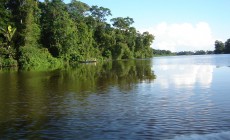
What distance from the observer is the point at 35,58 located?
74938 mm

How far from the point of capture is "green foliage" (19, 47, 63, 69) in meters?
71.6

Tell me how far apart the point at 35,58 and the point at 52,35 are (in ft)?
45.6

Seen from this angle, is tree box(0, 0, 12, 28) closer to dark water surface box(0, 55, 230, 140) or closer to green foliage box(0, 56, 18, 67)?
green foliage box(0, 56, 18, 67)

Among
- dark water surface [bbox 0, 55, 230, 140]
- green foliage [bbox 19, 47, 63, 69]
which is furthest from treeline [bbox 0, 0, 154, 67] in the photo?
dark water surface [bbox 0, 55, 230, 140]

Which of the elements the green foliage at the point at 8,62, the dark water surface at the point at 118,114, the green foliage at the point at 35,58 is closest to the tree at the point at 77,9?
the green foliage at the point at 35,58

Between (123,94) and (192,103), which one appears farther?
(123,94)

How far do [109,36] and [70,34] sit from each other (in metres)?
36.7

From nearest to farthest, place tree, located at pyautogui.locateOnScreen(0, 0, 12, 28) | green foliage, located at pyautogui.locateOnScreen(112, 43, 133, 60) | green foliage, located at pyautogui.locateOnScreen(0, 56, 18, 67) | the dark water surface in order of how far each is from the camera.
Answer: the dark water surface, green foliage, located at pyautogui.locateOnScreen(0, 56, 18, 67), tree, located at pyautogui.locateOnScreen(0, 0, 12, 28), green foliage, located at pyautogui.locateOnScreen(112, 43, 133, 60)

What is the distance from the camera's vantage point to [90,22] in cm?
12212

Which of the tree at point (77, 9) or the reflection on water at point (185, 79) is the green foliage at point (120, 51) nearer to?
the tree at point (77, 9)

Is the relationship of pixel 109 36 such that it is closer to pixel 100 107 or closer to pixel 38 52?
pixel 38 52

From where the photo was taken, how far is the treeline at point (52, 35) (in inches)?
2869

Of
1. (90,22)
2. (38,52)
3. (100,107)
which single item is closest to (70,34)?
(38,52)

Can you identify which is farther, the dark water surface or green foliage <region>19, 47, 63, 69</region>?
green foliage <region>19, 47, 63, 69</region>
